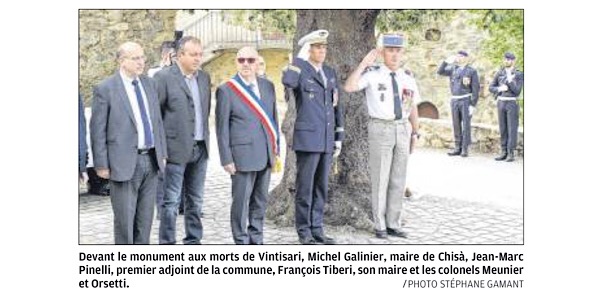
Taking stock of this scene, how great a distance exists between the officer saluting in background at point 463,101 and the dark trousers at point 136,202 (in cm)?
766

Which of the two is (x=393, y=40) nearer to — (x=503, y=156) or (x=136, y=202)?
(x=136, y=202)

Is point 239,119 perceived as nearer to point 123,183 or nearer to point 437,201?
point 123,183

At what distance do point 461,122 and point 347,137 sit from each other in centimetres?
593

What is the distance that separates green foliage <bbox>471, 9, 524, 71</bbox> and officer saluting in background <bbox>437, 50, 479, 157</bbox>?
47 centimetres

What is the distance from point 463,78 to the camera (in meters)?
13.4

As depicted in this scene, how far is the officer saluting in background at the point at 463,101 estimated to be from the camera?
511 inches

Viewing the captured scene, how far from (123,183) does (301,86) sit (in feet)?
4.97

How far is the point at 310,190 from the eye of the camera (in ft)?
21.8

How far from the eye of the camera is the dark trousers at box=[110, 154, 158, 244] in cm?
579

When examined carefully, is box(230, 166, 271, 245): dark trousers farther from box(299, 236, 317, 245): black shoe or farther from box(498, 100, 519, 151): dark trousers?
box(498, 100, 519, 151): dark trousers

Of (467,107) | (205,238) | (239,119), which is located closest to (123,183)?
(239,119)

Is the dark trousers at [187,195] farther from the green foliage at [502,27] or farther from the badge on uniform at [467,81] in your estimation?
the badge on uniform at [467,81]

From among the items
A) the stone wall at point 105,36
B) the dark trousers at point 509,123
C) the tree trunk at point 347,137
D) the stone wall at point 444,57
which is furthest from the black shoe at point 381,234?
the stone wall at point 444,57

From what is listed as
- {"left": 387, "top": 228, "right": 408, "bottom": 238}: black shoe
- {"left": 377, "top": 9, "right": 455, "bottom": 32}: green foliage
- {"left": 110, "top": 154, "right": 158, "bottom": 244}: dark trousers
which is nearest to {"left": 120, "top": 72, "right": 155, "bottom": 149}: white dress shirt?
{"left": 110, "top": 154, "right": 158, "bottom": 244}: dark trousers
